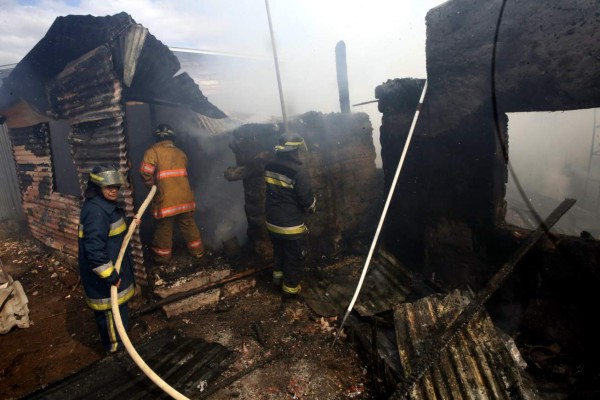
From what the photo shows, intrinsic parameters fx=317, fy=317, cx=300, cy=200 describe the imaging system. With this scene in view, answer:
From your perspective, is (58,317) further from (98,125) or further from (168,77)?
(168,77)

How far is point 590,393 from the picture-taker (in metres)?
2.80

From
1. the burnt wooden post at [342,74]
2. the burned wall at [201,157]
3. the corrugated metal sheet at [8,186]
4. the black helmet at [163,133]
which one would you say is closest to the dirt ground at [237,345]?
the burned wall at [201,157]

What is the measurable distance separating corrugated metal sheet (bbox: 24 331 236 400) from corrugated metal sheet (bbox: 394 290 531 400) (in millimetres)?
2119

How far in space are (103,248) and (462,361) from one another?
12.7ft

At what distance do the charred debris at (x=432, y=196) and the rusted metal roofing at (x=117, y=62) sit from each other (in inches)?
1.2

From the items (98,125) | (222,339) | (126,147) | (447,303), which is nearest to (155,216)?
(126,147)

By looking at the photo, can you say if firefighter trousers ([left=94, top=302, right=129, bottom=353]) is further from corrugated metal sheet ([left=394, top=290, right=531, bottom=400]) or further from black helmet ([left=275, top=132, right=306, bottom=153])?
corrugated metal sheet ([left=394, top=290, right=531, bottom=400])

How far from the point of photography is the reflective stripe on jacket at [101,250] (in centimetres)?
352

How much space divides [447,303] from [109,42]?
5915mm

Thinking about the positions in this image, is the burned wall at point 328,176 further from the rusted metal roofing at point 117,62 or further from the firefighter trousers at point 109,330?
the firefighter trousers at point 109,330

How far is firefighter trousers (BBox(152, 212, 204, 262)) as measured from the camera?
6004 millimetres

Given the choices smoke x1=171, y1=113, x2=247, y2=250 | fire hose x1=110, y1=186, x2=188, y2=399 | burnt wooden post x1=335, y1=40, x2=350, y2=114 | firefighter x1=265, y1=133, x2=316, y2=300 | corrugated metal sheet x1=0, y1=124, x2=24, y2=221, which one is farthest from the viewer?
corrugated metal sheet x1=0, y1=124, x2=24, y2=221

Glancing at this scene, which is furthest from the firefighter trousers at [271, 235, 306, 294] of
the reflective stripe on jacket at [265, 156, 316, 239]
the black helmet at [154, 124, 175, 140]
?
the black helmet at [154, 124, 175, 140]

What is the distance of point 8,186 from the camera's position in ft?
40.0
